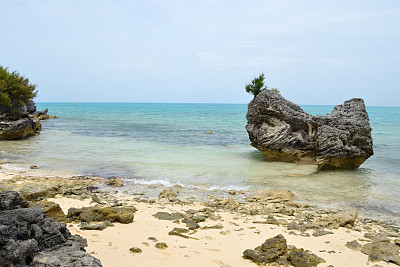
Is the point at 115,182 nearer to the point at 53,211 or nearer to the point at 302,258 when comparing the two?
the point at 53,211

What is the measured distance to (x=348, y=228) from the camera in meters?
8.41

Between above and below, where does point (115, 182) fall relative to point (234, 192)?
above

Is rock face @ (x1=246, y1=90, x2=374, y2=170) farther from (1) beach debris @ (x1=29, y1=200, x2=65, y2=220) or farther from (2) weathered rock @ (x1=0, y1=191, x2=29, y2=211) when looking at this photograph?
(2) weathered rock @ (x1=0, y1=191, x2=29, y2=211)

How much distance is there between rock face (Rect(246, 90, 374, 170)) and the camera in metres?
16.5

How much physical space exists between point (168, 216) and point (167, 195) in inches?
105

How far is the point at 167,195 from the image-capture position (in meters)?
11.3

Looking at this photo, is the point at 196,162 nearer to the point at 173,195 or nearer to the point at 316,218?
the point at 173,195

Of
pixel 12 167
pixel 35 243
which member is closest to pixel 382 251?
pixel 35 243

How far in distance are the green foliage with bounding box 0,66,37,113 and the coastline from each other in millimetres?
19827

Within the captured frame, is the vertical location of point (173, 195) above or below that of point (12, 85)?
below

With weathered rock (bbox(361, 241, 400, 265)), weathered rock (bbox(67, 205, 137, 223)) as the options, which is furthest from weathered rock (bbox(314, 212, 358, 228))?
weathered rock (bbox(67, 205, 137, 223))

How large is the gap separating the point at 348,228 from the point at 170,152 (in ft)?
46.5

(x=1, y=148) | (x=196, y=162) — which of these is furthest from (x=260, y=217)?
(x=1, y=148)

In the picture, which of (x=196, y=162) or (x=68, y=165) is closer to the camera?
(x=68, y=165)
